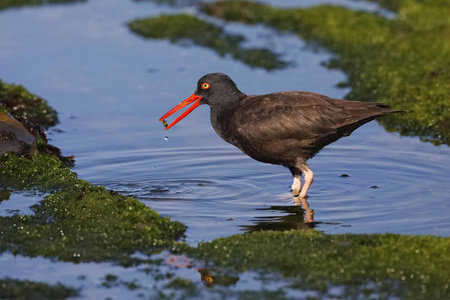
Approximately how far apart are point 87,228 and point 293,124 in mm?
2679

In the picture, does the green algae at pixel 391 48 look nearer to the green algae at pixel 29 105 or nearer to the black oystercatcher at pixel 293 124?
the black oystercatcher at pixel 293 124

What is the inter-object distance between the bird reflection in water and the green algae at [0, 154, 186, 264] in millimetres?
829

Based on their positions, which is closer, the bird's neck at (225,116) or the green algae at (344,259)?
the green algae at (344,259)

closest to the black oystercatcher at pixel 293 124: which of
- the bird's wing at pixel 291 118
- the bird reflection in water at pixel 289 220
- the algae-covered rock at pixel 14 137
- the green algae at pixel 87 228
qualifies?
the bird's wing at pixel 291 118

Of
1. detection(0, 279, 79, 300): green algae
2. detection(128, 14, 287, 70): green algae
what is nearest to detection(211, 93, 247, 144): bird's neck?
detection(0, 279, 79, 300): green algae

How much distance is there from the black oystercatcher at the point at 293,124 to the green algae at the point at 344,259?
186 centimetres

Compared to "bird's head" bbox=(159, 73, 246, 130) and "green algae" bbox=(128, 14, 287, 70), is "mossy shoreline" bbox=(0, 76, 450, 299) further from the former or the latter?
"green algae" bbox=(128, 14, 287, 70)

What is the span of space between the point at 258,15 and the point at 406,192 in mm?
9971

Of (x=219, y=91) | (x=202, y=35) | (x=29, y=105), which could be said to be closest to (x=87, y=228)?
(x=219, y=91)

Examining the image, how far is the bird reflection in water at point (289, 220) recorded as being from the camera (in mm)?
8281

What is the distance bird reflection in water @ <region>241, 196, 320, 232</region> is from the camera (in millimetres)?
8281

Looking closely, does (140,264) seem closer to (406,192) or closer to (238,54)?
(406,192)

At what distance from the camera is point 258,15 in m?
18.5

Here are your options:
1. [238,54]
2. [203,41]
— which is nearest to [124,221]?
[238,54]
